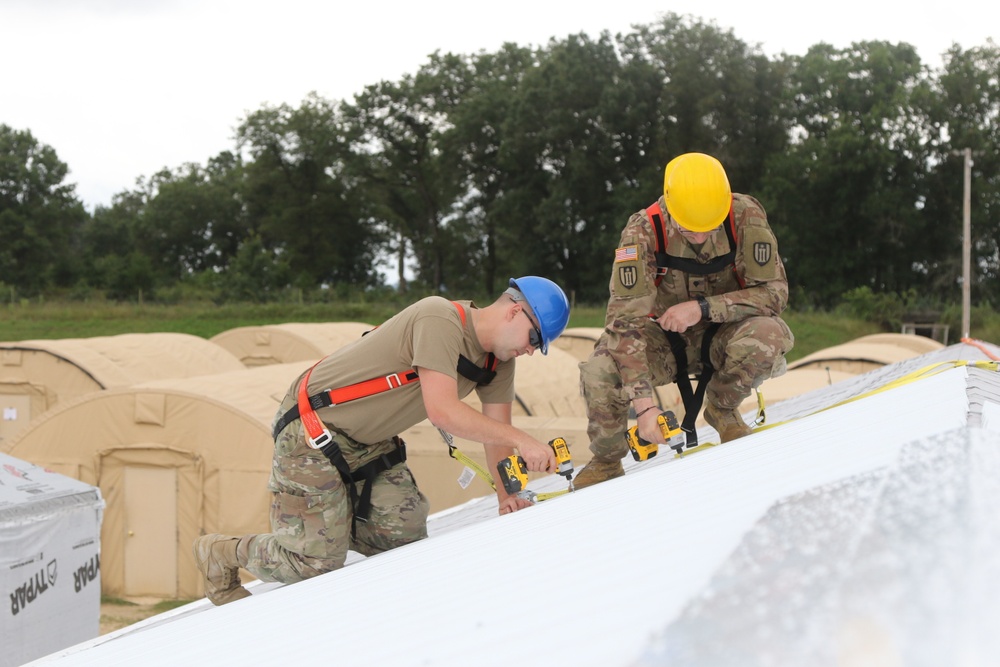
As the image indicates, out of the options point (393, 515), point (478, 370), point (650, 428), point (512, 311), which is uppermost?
point (512, 311)

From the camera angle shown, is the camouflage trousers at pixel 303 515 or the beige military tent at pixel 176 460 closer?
the camouflage trousers at pixel 303 515

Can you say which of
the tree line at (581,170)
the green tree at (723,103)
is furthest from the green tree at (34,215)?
the green tree at (723,103)

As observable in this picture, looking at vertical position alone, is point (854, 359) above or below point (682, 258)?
below

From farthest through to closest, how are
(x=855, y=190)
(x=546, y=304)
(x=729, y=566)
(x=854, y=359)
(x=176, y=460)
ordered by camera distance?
1. (x=855, y=190)
2. (x=854, y=359)
3. (x=176, y=460)
4. (x=546, y=304)
5. (x=729, y=566)

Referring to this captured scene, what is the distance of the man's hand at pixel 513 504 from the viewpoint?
366 centimetres

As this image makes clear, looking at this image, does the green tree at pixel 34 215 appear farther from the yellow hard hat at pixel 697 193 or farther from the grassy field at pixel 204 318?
the yellow hard hat at pixel 697 193

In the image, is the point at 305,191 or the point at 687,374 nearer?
the point at 687,374

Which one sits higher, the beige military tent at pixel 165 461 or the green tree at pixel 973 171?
the green tree at pixel 973 171

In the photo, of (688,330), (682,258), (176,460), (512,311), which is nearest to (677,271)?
(682,258)

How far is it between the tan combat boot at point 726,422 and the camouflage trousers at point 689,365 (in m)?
0.04

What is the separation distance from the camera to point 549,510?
2.62 meters

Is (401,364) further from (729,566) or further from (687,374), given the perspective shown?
(729,566)

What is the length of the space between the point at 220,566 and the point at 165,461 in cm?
700

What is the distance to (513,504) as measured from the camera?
12.1ft
